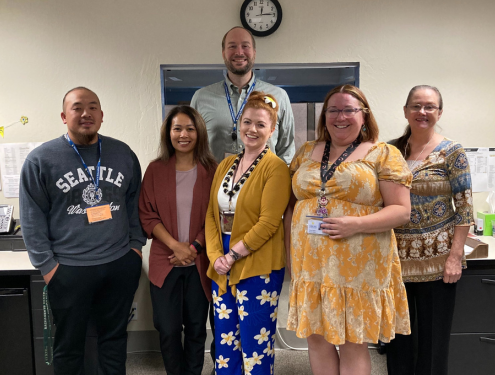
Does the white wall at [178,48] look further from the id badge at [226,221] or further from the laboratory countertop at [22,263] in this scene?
the id badge at [226,221]

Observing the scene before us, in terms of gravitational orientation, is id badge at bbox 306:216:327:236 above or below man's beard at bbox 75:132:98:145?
below

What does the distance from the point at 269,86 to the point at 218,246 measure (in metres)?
1.13

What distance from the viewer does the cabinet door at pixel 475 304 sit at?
2.06 m

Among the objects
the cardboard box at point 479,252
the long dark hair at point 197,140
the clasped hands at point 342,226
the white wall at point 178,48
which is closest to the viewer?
the clasped hands at point 342,226

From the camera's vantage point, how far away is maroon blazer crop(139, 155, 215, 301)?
1.81m

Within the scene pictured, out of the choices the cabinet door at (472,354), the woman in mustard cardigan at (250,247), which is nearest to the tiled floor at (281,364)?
the cabinet door at (472,354)

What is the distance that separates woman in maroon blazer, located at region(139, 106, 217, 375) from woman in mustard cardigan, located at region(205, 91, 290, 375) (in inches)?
4.6

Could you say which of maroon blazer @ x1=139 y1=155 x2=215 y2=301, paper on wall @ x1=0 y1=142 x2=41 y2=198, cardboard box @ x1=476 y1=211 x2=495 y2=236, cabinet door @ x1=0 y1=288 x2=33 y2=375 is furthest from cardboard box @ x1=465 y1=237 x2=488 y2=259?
paper on wall @ x1=0 y1=142 x2=41 y2=198

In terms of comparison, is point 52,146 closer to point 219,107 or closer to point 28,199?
point 28,199

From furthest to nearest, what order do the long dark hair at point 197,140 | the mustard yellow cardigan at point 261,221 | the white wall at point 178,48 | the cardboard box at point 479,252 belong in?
the white wall at point 178,48, the cardboard box at point 479,252, the long dark hair at point 197,140, the mustard yellow cardigan at point 261,221

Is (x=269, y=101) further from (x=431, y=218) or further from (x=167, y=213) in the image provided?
(x=431, y=218)

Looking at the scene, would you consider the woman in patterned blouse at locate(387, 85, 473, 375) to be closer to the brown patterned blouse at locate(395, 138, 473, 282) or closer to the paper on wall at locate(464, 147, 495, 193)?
the brown patterned blouse at locate(395, 138, 473, 282)

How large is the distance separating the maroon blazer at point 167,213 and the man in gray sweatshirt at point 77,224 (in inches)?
5.1

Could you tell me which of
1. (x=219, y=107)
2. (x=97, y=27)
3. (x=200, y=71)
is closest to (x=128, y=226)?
(x=219, y=107)
